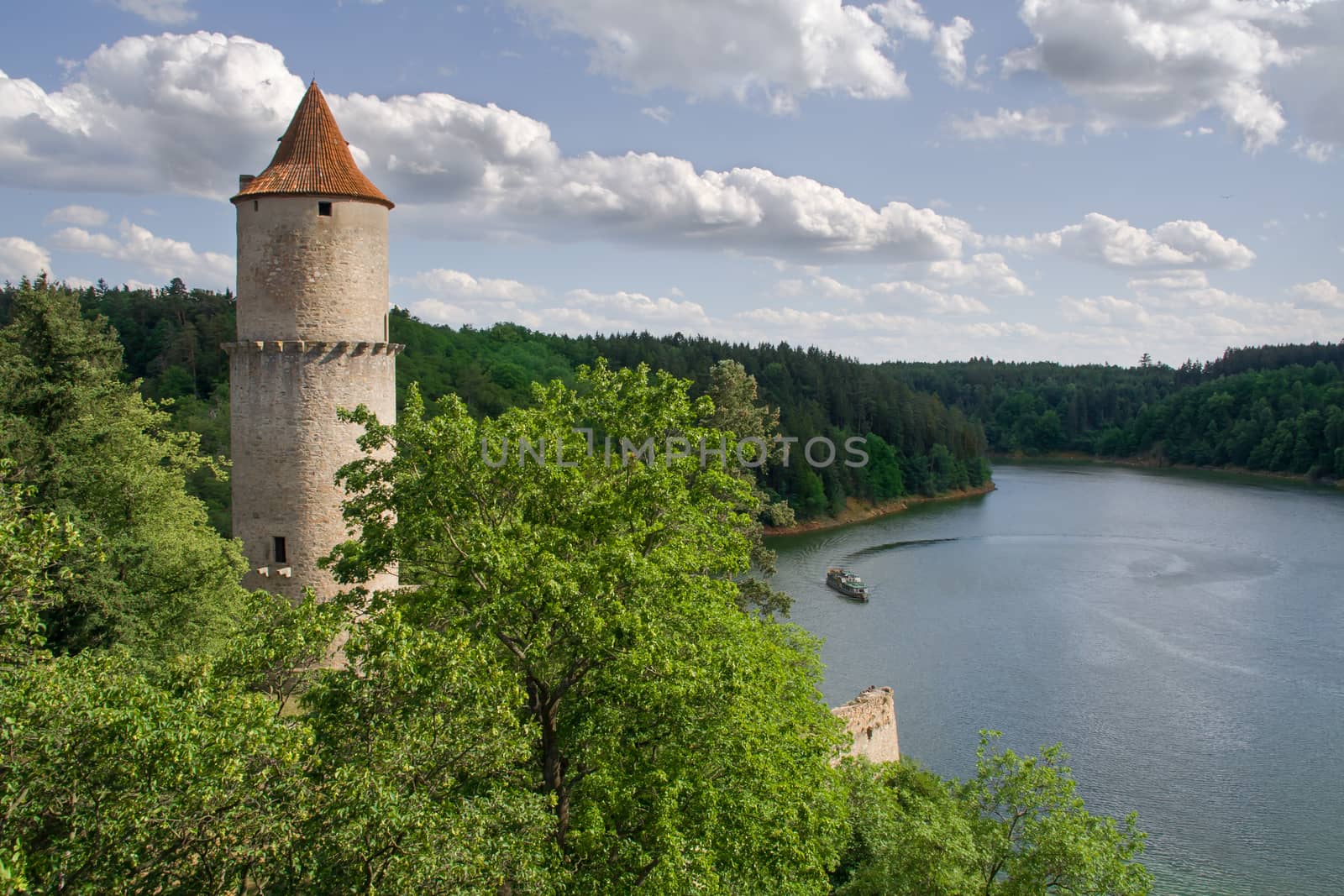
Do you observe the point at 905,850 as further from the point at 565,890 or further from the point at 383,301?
the point at 383,301

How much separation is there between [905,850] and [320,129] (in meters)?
15.4

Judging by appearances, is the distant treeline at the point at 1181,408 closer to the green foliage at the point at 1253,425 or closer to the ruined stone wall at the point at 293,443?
the green foliage at the point at 1253,425

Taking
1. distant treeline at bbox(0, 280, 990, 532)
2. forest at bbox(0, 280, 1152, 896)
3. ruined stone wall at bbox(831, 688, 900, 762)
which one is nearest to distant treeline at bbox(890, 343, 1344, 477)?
distant treeline at bbox(0, 280, 990, 532)

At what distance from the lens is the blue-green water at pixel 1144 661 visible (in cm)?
2309

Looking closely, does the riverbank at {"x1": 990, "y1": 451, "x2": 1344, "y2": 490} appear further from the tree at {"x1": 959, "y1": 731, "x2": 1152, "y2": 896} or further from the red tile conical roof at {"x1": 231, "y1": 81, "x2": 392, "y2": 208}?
the red tile conical roof at {"x1": 231, "y1": 81, "x2": 392, "y2": 208}

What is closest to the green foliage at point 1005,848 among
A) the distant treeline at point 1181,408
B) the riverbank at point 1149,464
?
the riverbank at point 1149,464

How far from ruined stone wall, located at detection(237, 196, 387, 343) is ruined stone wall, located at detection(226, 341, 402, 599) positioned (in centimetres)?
32

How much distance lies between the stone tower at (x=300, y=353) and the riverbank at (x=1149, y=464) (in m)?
87.1

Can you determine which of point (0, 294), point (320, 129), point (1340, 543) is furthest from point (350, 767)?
point (0, 294)

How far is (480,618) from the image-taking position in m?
11.0

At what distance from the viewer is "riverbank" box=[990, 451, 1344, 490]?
91125 millimetres

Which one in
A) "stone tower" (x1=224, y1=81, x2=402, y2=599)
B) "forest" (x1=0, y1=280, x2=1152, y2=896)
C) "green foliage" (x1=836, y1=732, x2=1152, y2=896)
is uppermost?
"stone tower" (x1=224, y1=81, x2=402, y2=599)

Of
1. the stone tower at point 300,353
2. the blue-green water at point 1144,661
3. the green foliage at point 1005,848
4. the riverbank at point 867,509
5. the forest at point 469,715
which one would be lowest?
the blue-green water at point 1144,661

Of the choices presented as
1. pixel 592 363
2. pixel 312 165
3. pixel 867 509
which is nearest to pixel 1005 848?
pixel 312 165
